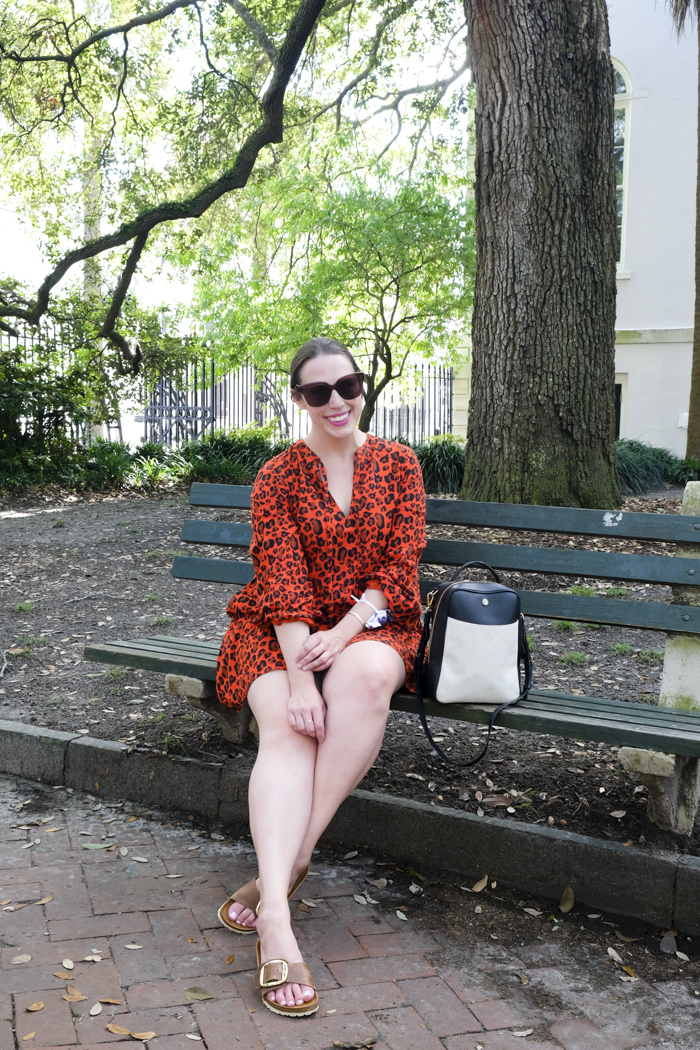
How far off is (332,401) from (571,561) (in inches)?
39.1

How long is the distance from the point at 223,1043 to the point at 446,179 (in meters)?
12.2

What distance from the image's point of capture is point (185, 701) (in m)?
4.32

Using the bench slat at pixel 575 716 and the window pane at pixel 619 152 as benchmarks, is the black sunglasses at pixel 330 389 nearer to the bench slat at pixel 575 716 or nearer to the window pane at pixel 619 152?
the bench slat at pixel 575 716

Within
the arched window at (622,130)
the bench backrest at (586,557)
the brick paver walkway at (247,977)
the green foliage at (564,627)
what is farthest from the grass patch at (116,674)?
the arched window at (622,130)

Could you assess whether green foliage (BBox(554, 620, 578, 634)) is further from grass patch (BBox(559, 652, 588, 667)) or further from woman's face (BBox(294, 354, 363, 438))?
woman's face (BBox(294, 354, 363, 438))

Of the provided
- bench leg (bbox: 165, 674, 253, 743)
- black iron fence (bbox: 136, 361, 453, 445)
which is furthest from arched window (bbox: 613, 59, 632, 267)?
bench leg (bbox: 165, 674, 253, 743)

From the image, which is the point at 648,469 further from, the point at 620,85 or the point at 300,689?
the point at 300,689

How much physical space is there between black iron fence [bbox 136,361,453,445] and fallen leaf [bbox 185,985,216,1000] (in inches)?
486

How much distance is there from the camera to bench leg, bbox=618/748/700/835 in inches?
107

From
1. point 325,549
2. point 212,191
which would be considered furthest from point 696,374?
point 325,549

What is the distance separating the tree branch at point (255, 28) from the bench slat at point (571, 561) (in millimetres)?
10517

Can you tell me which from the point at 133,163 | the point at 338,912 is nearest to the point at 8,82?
the point at 133,163

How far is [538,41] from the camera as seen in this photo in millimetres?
6023

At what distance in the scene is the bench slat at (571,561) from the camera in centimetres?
316
